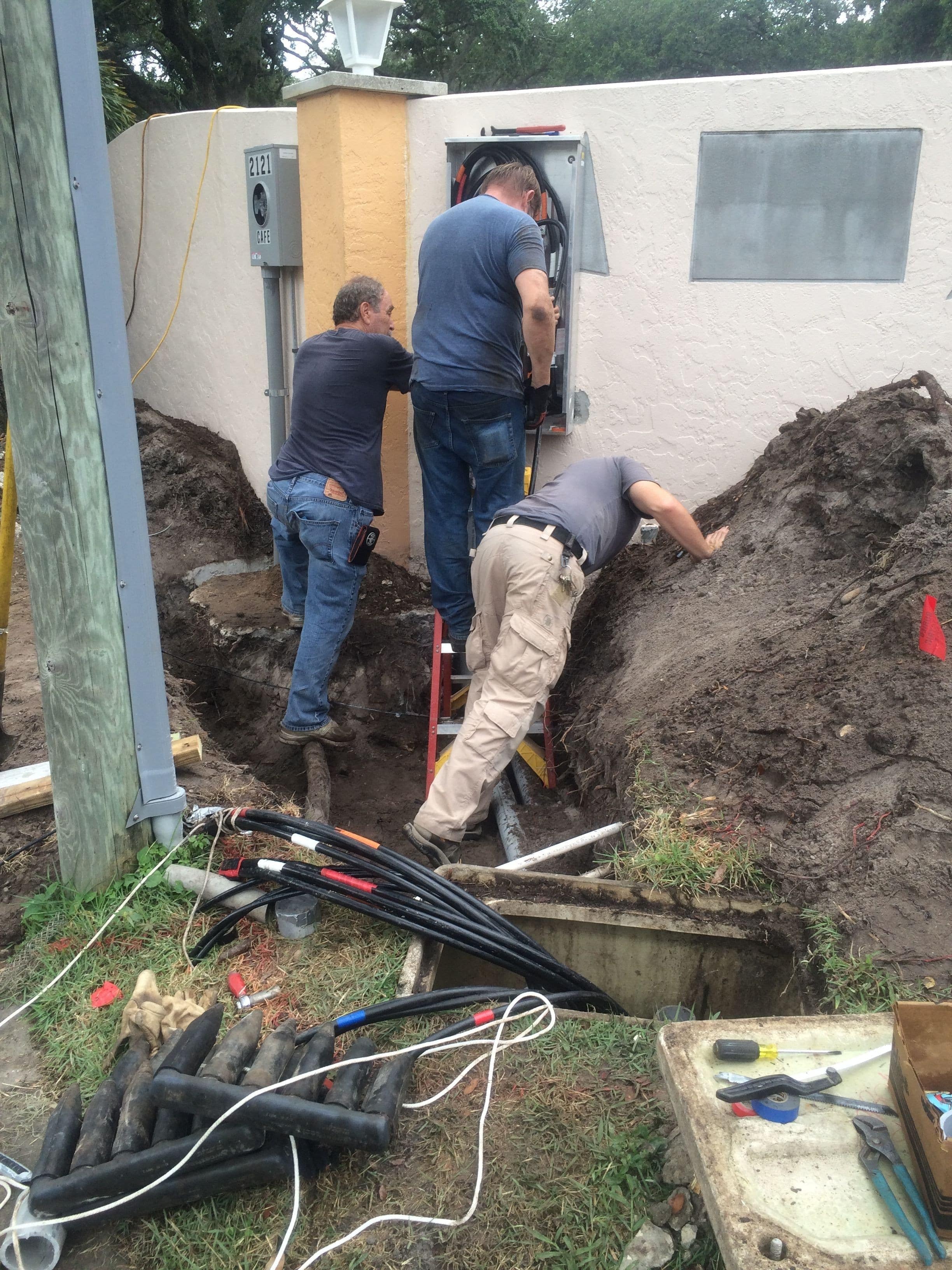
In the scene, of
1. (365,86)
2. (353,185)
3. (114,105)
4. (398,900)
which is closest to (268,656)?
(353,185)

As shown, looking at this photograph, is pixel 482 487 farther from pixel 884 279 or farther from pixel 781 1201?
pixel 781 1201

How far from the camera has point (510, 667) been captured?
3953mm

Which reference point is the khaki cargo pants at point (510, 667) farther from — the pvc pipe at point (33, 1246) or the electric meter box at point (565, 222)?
the pvc pipe at point (33, 1246)

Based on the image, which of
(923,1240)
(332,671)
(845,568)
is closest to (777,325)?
(845,568)

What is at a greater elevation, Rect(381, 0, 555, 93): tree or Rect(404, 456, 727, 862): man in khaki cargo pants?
Rect(381, 0, 555, 93): tree

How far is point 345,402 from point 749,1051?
3783 mm

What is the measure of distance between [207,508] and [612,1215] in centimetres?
590

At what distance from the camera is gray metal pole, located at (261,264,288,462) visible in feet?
19.7

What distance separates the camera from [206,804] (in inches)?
142

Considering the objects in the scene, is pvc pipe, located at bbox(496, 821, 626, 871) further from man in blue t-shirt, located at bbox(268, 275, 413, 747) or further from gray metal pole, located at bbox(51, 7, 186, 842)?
man in blue t-shirt, located at bbox(268, 275, 413, 747)

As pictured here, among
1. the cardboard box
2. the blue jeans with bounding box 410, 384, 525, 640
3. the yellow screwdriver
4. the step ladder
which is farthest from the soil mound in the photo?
the cardboard box

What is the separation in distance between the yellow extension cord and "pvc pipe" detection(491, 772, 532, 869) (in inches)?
192

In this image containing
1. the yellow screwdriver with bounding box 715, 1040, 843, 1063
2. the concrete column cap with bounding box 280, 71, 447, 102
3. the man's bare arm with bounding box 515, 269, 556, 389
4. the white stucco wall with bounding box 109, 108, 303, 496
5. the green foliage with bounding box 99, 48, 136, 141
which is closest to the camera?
the yellow screwdriver with bounding box 715, 1040, 843, 1063

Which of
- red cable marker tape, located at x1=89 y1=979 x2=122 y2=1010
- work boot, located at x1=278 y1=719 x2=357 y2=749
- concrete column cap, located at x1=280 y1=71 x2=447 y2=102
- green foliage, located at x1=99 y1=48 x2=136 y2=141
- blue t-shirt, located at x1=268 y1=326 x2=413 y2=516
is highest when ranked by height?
green foliage, located at x1=99 y1=48 x2=136 y2=141
